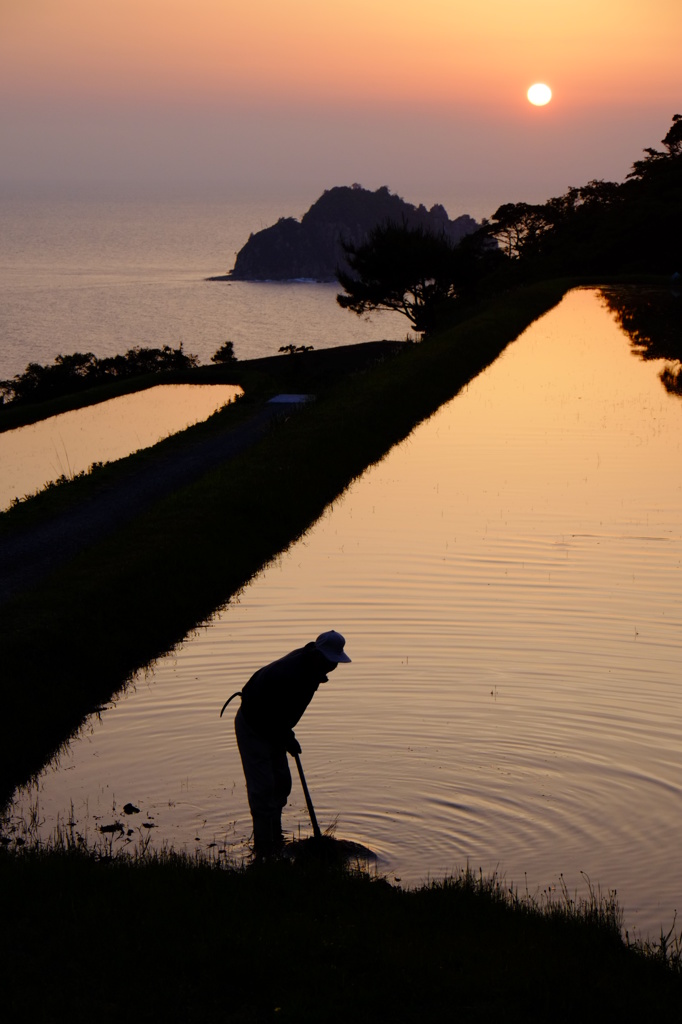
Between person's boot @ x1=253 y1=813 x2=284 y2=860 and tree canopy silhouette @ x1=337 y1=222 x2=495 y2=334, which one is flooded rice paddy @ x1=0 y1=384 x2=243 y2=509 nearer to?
person's boot @ x1=253 y1=813 x2=284 y2=860

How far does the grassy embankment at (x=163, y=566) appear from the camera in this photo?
1336cm

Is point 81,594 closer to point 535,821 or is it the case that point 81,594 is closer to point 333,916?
point 535,821

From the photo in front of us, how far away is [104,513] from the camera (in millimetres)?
21484

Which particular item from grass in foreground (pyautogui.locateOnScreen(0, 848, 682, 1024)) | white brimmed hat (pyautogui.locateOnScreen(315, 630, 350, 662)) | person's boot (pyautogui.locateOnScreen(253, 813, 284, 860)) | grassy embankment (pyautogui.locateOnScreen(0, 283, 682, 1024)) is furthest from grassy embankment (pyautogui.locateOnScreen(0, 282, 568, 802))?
white brimmed hat (pyautogui.locateOnScreen(315, 630, 350, 662))

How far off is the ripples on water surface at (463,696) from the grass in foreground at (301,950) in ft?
3.41

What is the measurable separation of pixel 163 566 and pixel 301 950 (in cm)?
1056

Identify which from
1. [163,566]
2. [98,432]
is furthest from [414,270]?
[163,566]

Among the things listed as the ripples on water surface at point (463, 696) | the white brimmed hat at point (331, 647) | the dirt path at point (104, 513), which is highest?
the white brimmed hat at point (331, 647)

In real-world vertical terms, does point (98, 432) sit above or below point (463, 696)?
above

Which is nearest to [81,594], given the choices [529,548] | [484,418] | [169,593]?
[169,593]

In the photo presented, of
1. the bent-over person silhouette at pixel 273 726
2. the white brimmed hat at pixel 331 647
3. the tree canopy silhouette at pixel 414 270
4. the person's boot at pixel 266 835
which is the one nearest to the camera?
the white brimmed hat at pixel 331 647

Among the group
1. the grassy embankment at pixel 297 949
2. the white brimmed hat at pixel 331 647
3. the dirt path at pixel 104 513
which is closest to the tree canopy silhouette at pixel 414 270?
the dirt path at pixel 104 513

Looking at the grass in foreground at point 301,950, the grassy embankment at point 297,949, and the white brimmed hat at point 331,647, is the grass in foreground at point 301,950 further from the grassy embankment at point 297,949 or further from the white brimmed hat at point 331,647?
the white brimmed hat at point 331,647

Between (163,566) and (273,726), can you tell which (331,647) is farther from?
(163,566)
